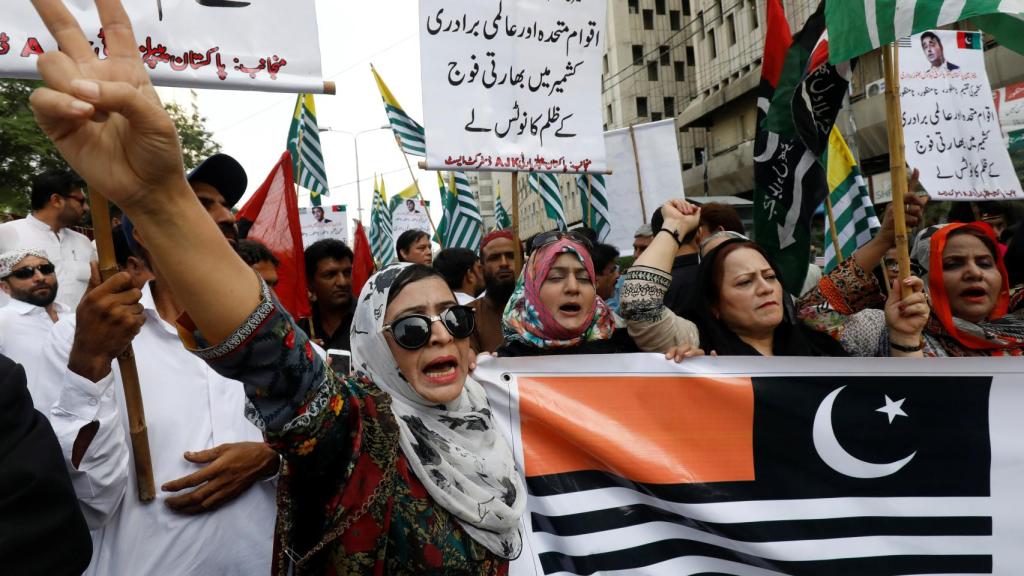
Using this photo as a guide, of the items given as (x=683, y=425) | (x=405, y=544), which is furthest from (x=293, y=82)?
(x=683, y=425)

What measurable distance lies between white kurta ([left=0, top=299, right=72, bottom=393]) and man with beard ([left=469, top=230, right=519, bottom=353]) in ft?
5.96

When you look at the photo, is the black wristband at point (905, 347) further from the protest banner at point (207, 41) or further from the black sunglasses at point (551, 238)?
the protest banner at point (207, 41)

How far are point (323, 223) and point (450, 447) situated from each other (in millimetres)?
10074

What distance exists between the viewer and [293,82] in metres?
2.25

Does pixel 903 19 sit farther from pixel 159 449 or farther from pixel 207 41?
pixel 159 449

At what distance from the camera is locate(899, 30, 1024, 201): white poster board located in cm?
535

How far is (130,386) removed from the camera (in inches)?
60.9

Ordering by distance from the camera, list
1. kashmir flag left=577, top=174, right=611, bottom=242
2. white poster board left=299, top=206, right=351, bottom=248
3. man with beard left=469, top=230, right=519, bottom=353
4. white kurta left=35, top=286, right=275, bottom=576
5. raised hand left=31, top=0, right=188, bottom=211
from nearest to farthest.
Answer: raised hand left=31, top=0, right=188, bottom=211 < white kurta left=35, top=286, right=275, bottom=576 < man with beard left=469, top=230, right=519, bottom=353 < kashmir flag left=577, top=174, right=611, bottom=242 < white poster board left=299, top=206, right=351, bottom=248

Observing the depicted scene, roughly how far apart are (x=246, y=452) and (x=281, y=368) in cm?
67

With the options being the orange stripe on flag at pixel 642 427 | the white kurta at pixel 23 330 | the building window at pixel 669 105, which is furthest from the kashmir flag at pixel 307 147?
the building window at pixel 669 105

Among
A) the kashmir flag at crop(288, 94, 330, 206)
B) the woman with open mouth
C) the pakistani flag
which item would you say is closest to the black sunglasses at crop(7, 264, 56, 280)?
the kashmir flag at crop(288, 94, 330, 206)

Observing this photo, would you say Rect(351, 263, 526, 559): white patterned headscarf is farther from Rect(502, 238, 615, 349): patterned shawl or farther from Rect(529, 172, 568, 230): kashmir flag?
Rect(529, 172, 568, 230): kashmir flag

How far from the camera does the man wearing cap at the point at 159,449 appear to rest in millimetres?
1468

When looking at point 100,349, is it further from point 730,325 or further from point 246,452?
point 730,325
